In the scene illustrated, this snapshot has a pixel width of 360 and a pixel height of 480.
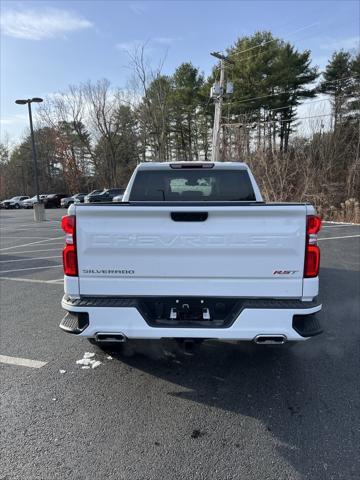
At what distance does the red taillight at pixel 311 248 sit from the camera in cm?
262

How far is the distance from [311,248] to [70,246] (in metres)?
1.87

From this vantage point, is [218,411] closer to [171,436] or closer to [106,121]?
[171,436]

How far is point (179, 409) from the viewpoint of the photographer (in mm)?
2832

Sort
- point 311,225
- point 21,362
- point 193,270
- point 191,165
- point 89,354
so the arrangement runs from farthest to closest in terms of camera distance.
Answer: point 191,165
point 89,354
point 21,362
point 193,270
point 311,225

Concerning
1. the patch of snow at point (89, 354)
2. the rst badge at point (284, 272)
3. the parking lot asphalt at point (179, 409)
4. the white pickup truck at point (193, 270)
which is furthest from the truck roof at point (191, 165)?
the patch of snow at point (89, 354)

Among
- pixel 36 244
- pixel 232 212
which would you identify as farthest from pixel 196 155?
pixel 232 212

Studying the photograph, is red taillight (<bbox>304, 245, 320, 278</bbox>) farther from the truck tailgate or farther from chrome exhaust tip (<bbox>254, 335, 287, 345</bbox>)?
chrome exhaust tip (<bbox>254, 335, 287, 345</bbox>)

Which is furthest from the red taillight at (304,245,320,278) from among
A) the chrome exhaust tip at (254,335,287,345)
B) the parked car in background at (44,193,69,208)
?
the parked car in background at (44,193,69,208)

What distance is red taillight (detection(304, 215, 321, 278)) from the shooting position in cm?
262

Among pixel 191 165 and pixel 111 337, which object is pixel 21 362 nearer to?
A: pixel 111 337

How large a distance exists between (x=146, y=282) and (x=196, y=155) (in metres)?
48.1

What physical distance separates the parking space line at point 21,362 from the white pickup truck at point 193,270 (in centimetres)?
112

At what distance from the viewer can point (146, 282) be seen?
9.05 feet

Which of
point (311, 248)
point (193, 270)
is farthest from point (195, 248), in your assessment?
point (311, 248)
